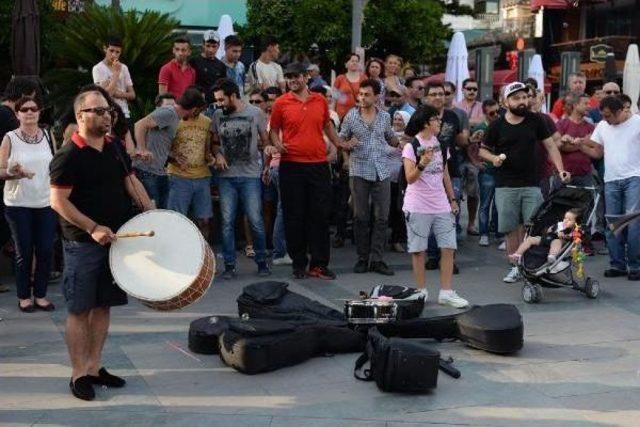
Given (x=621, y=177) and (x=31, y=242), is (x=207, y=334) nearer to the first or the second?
(x=31, y=242)

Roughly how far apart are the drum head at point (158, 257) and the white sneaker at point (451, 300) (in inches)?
118

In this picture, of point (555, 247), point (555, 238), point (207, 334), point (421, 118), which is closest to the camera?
point (207, 334)

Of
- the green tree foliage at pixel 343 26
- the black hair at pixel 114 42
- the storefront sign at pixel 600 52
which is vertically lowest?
the black hair at pixel 114 42

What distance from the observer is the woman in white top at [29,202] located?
8047 millimetres

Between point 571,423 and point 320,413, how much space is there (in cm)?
136

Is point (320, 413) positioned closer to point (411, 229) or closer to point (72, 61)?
point (411, 229)

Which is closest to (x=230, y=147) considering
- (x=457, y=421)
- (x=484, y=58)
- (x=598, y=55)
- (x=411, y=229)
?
(x=411, y=229)

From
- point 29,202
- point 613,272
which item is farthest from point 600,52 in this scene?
point 29,202

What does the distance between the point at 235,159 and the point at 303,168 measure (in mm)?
646

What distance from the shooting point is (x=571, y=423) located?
5.42 m

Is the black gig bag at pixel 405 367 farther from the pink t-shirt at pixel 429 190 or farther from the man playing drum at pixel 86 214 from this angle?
the pink t-shirt at pixel 429 190

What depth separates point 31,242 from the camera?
814cm

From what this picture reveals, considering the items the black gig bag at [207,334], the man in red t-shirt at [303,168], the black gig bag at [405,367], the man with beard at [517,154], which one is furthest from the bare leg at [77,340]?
the man with beard at [517,154]

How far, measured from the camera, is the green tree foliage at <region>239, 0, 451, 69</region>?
31.3 m
